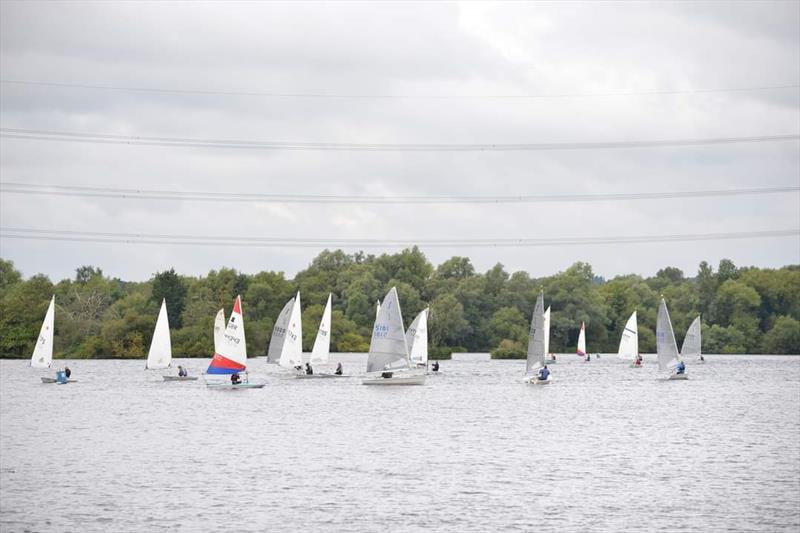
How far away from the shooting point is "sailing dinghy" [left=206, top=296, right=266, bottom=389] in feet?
300

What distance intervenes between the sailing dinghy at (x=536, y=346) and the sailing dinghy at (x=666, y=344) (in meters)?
12.5


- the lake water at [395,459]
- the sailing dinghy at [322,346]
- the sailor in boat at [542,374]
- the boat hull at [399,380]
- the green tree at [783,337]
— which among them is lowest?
the lake water at [395,459]

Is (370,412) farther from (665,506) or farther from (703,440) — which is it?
(665,506)

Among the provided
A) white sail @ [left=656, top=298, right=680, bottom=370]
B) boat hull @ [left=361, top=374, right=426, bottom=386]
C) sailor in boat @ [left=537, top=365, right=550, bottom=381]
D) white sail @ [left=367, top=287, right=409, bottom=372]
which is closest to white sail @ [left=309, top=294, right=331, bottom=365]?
boat hull @ [left=361, top=374, right=426, bottom=386]

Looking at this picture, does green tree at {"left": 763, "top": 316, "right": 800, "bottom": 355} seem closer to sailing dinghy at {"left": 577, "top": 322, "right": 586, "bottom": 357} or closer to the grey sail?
sailing dinghy at {"left": 577, "top": 322, "right": 586, "bottom": 357}

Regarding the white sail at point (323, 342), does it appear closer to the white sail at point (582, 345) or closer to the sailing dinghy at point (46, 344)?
the sailing dinghy at point (46, 344)

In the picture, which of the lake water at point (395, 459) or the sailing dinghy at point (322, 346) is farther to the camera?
the sailing dinghy at point (322, 346)

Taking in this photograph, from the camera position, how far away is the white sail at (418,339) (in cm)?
11519

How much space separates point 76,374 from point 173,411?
159ft

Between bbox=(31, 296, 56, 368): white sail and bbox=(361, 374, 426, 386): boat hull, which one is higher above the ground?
bbox=(31, 296, 56, 368): white sail

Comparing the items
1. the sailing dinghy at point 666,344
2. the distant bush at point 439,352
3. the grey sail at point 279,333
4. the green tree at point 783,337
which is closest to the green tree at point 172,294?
the distant bush at point 439,352

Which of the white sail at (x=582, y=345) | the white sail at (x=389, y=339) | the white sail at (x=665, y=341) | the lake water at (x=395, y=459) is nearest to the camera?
the lake water at (x=395, y=459)

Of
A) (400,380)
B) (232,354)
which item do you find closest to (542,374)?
(400,380)

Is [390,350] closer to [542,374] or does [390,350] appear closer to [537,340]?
[537,340]
